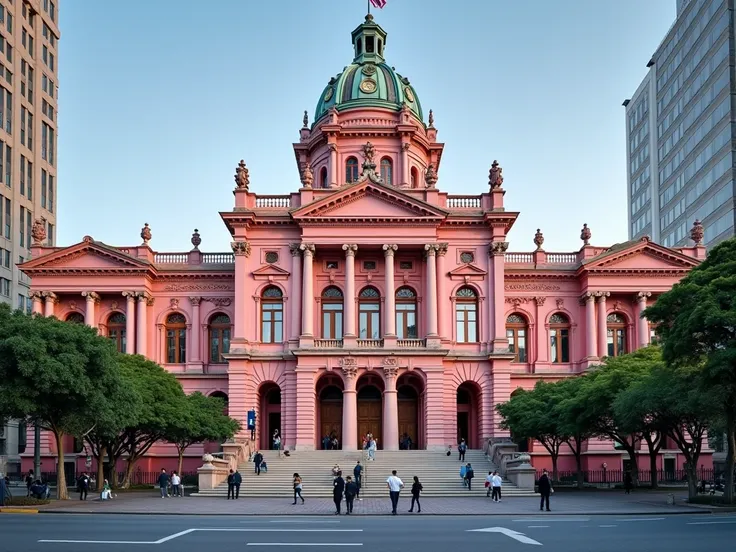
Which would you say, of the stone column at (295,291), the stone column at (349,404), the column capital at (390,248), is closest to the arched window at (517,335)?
the column capital at (390,248)

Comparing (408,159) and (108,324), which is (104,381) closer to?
(108,324)

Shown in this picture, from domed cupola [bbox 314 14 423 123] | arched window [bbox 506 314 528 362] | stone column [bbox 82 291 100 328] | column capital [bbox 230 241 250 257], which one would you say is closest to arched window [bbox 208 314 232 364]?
column capital [bbox 230 241 250 257]

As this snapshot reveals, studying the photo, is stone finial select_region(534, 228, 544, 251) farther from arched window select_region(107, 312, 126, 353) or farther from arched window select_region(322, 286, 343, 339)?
arched window select_region(107, 312, 126, 353)

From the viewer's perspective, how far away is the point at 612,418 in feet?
167

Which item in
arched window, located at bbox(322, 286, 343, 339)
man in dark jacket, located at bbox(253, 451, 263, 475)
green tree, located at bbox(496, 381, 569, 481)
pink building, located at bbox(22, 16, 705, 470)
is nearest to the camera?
man in dark jacket, located at bbox(253, 451, 263, 475)

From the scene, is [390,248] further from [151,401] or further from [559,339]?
[151,401]

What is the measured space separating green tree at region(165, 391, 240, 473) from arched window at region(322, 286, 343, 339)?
9342mm

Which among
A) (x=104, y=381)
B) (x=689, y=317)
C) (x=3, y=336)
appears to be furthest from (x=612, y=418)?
(x=3, y=336)

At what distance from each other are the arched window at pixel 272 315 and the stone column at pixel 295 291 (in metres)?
0.97

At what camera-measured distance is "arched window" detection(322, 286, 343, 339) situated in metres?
64.8

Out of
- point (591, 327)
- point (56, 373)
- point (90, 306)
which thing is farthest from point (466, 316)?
point (56, 373)

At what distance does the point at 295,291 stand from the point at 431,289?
934 centimetres

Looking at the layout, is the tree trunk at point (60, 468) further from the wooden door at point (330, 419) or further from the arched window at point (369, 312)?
the arched window at point (369, 312)

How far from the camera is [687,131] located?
95812 mm
